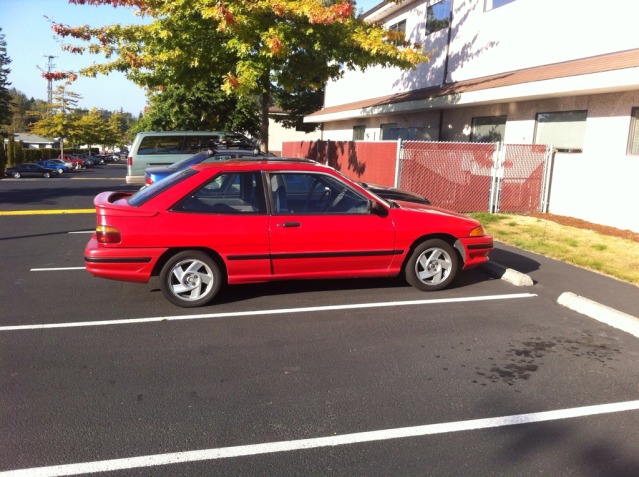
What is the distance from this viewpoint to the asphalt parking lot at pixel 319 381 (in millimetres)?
3145

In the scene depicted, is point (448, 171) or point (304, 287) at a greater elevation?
point (448, 171)

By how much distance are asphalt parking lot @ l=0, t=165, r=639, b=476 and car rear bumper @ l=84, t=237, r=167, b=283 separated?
41 cm

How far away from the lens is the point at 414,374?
4266 millimetres

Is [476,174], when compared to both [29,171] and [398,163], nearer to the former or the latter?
[398,163]

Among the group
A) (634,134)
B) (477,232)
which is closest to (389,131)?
(634,134)

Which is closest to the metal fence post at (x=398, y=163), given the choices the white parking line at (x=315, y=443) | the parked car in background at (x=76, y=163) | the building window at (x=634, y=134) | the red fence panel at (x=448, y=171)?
the red fence panel at (x=448, y=171)

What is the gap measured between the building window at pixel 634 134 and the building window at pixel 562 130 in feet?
3.98

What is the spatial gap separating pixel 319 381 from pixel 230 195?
8.30 feet

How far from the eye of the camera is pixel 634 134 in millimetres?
10422

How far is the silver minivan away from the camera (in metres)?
17.3

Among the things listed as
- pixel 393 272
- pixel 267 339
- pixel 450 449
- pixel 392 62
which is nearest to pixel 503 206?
pixel 392 62

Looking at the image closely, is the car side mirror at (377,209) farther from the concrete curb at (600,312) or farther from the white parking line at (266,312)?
the concrete curb at (600,312)

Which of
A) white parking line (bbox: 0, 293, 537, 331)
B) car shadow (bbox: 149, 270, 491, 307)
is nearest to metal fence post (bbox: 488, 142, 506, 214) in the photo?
car shadow (bbox: 149, 270, 491, 307)

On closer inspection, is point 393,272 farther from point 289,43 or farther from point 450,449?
point 289,43
